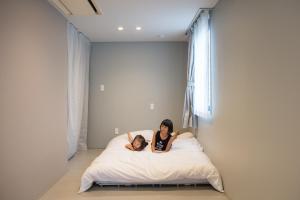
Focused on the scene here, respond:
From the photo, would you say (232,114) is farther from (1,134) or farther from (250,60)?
(1,134)

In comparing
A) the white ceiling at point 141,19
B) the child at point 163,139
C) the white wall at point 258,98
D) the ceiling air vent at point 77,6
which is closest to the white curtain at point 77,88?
the white ceiling at point 141,19

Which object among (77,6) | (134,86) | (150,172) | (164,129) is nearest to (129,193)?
(150,172)

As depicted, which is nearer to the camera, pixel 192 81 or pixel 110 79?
pixel 192 81

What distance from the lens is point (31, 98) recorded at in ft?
A: 8.23

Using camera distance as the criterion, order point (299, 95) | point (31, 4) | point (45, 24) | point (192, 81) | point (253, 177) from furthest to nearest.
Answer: point (192, 81), point (45, 24), point (31, 4), point (253, 177), point (299, 95)

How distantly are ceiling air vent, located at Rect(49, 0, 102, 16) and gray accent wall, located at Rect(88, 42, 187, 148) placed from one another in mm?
1960

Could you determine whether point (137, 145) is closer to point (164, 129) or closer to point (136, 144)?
point (136, 144)

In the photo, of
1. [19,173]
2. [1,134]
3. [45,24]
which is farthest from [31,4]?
[19,173]

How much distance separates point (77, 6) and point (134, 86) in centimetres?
255

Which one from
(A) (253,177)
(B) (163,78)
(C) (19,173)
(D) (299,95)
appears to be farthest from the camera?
(B) (163,78)

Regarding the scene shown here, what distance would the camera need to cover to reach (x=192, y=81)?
13.7 feet

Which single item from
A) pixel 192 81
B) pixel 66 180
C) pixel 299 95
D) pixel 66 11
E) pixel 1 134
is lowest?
pixel 66 180

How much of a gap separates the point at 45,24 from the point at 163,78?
2.84 m

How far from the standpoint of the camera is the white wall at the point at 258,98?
1.43 metres
